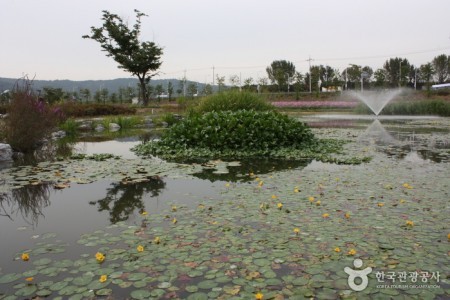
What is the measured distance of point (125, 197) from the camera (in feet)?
16.3

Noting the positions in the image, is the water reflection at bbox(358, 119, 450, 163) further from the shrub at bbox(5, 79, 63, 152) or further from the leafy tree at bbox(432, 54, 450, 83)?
the leafy tree at bbox(432, 54, 450, 83)

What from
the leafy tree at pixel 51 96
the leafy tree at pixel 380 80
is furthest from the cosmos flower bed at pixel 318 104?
the leafy tree at pixel 51 96

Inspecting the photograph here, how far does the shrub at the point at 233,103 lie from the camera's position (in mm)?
12891

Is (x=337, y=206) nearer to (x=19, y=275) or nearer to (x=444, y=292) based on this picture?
(x=444, y=292)

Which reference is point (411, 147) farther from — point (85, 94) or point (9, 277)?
point (85, 94)

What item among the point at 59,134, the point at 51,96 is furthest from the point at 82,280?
the point at 51,96

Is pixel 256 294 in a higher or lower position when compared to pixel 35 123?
lower

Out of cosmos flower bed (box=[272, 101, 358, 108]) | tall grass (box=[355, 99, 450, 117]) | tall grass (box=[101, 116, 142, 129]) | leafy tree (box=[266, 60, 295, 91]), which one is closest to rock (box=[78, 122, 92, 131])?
tall grass (box=[101, 116, 142, 129])

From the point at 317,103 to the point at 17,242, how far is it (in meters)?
32.4

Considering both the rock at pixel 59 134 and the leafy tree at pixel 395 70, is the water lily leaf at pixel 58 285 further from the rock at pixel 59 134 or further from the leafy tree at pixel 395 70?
the leafy tree at pixel 395 70

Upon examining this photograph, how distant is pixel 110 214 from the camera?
4.27m

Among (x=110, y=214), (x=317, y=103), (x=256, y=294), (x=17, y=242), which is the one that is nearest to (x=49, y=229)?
(x=17, y=242)
